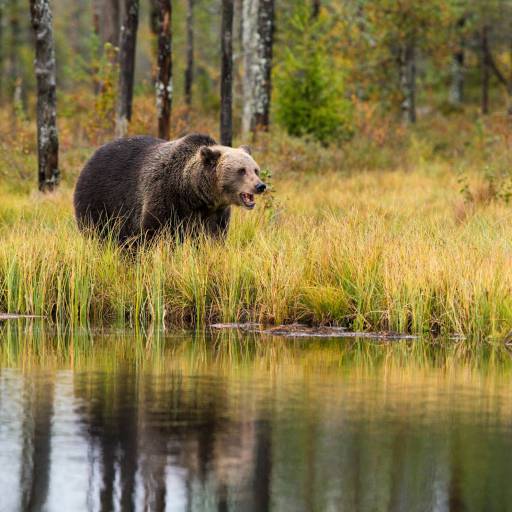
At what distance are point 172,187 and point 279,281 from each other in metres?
2.41

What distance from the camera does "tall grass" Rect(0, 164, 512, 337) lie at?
386 inches

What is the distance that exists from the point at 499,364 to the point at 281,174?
12.4m

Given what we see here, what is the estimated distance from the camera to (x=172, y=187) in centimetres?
1206

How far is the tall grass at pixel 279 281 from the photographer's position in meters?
9.80

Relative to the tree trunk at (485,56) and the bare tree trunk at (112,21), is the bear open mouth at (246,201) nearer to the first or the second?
the bare tree trunk at (112,21)

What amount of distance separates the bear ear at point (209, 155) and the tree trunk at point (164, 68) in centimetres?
933

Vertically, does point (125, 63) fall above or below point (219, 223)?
above

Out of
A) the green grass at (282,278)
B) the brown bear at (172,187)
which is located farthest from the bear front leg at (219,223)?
the green grass at (282,278)

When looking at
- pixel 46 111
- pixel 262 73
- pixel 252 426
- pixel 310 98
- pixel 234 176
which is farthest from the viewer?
pixel 262 73

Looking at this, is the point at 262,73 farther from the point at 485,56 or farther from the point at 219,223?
the point at 485,56

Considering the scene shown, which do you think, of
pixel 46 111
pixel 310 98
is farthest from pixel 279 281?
pixel 310 98

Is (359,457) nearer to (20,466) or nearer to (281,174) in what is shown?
(20,466)

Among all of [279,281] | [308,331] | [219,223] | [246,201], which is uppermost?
[246,201]

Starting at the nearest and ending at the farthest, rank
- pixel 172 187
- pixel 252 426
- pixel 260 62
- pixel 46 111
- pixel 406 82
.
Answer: pixel 252 426 → pixel 172 187 → pixel 46 111 → pixel 260 62 → pixel 406 82
